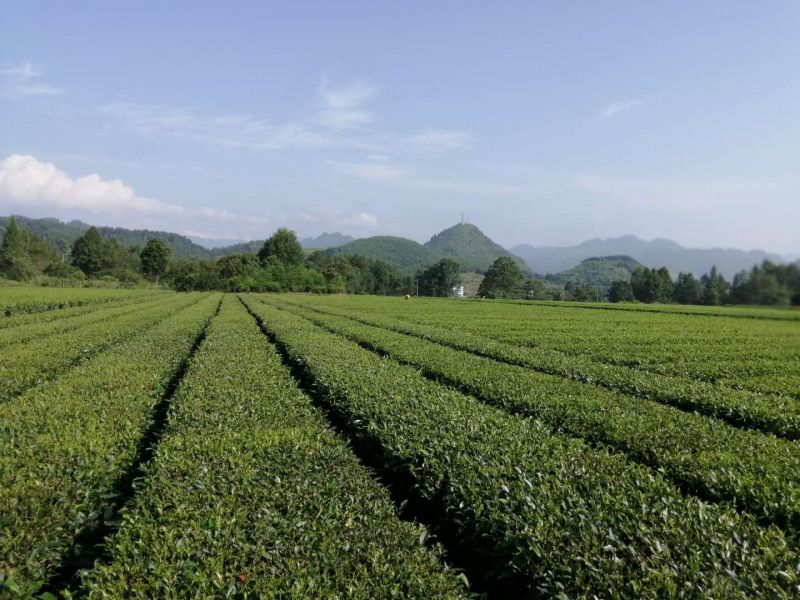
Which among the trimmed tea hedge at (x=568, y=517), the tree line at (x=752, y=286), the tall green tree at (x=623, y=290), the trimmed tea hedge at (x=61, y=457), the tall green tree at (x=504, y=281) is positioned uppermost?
the tall green tree at (x=504, y=281)

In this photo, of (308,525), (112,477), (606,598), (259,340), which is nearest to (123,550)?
(308,525)

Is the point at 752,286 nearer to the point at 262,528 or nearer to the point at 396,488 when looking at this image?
the point at 262,528

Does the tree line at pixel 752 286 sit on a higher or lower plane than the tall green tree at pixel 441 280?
lower

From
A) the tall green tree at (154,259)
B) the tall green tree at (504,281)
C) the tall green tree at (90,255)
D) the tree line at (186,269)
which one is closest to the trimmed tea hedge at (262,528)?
Result: the tree line at (186,269)

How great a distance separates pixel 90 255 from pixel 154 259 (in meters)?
27.6

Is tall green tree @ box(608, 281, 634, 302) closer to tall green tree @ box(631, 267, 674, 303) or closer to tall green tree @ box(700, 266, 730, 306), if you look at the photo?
tall green tree @ box(631, 267, 674, 303)

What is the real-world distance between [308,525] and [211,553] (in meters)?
0.89

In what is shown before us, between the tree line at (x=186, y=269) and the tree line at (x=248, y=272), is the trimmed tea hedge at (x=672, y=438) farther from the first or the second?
the tree line at (x=186, y=269)

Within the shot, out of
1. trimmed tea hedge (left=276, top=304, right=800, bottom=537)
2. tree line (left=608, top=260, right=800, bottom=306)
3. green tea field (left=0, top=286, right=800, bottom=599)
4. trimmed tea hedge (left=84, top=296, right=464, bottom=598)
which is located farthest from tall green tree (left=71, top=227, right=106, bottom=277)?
tree line (left=608, top=260, right=800, bottom=306)

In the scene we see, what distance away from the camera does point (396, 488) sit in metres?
6.80

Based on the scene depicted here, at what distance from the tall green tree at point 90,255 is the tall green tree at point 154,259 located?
65.7 ft

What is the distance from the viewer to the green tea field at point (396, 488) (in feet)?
12.4

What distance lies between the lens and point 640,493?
4.98 meters

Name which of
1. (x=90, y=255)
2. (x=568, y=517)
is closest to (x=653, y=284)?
(x=568, y=517)
